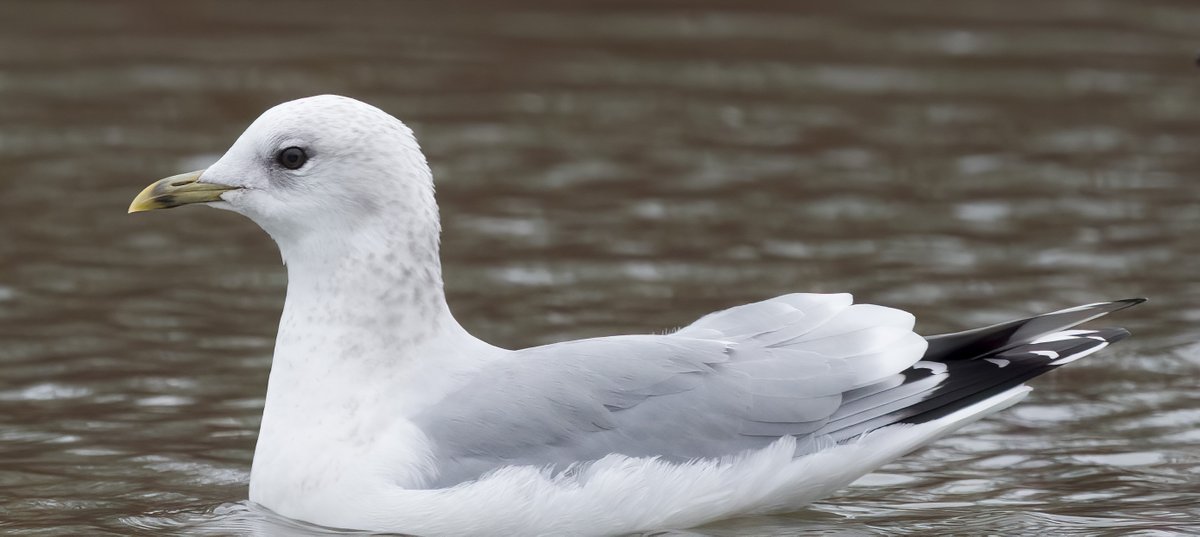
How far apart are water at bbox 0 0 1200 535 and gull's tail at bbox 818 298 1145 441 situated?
0.46m

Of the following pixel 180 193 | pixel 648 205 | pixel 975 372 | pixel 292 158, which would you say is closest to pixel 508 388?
pixel 292 158

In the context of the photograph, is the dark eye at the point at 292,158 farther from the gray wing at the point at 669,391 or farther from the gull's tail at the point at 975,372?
the gull's tail at the point at 975,372

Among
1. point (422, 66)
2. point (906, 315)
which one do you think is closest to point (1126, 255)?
point (906, 315)

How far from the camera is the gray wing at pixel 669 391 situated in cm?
630

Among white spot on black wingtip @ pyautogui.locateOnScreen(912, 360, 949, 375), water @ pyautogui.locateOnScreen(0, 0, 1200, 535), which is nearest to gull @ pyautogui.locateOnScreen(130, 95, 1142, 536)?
white spot on black wingtip @ pyautogui.locateOnScreen(912, 360, 949, 375)

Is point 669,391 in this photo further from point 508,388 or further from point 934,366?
point 934,366

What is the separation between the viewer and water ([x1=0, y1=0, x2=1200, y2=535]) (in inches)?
298

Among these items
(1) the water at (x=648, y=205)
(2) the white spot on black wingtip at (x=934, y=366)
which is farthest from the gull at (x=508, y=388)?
(1) the water at (x=648, y=205)

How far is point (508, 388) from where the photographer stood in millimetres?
6387

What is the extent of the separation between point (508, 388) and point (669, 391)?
529 mm

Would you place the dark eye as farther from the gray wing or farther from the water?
the water

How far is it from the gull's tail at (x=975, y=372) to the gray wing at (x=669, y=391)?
0.07 m

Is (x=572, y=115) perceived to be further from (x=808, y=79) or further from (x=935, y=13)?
(x=935, y=13)

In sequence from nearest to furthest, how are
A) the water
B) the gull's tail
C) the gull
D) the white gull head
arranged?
the gull → the white gull head → the gull's tail → the water
